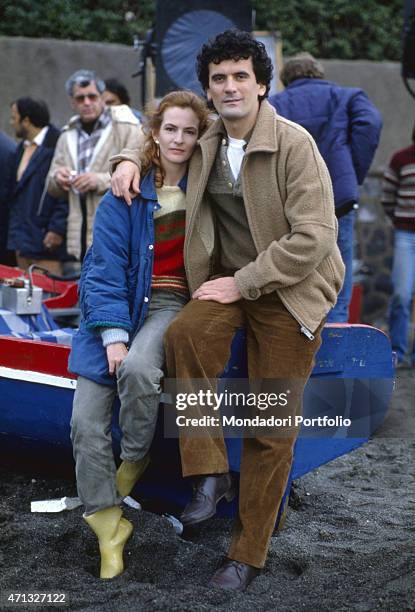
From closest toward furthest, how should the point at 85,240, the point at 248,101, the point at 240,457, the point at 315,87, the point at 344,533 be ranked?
the point at 248,101 → the point at 240,457 → the point at 344,533 → the point at 315,87 → the point at 85,240

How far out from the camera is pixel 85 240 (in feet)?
21.8

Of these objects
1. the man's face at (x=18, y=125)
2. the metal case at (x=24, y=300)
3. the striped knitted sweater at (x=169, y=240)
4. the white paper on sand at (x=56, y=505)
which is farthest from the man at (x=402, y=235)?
the striped knitted sweater at (x=169, y=240)

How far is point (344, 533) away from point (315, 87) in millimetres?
2607

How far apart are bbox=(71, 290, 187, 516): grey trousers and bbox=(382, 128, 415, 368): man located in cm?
429

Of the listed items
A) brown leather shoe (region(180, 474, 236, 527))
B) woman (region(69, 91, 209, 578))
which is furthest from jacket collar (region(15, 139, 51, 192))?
brown leather shoe (region(180, 474, 236, 527))

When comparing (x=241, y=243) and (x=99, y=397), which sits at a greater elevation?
(x=241, y=243)

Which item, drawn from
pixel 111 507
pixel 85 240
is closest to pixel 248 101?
pixel 111 507

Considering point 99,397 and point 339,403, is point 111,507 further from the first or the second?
point 339,403

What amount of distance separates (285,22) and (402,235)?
12.8 ft

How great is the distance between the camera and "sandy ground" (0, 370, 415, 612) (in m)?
3.51

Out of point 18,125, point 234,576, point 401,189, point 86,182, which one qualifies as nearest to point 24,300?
point 86,182

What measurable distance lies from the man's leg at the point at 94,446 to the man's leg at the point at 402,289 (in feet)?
14.6

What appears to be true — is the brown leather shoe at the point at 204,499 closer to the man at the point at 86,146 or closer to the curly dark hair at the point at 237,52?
the curly dark hair at the point at 237,52

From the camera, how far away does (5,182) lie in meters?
7.62
